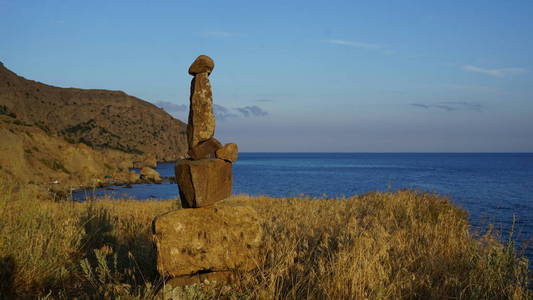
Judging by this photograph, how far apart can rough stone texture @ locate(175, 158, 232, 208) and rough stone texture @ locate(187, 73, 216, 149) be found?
479 mm

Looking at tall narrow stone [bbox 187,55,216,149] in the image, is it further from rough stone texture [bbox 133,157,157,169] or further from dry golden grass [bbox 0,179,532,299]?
rough stone texture [bbox 133,157,157,169]

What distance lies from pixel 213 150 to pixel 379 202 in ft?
32.4

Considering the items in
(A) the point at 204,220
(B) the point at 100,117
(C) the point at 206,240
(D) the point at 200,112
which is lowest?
(C) the point at 206,240

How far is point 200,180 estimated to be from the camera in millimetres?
5762

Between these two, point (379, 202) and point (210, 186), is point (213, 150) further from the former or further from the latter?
point (379, 202)

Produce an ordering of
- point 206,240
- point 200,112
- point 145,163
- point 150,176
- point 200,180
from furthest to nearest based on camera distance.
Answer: point 145,163 < point 150,176 < point 200,112 < point 206,240 < point 200,180

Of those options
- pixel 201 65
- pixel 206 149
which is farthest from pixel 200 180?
pixel 201 65

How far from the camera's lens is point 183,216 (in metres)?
5.86

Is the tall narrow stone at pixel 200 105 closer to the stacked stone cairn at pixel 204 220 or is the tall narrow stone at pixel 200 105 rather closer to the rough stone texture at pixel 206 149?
the stacked stone cairn at pixel 204 220

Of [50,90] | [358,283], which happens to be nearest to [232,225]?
[358,283]

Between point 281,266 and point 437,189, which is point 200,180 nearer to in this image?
point 281,266

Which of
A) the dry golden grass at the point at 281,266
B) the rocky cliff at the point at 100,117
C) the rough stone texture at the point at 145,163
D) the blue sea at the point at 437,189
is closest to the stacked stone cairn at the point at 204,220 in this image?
the dry golden grass at the point at 281,266

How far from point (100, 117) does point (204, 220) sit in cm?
12061

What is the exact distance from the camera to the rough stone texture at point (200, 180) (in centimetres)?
571
